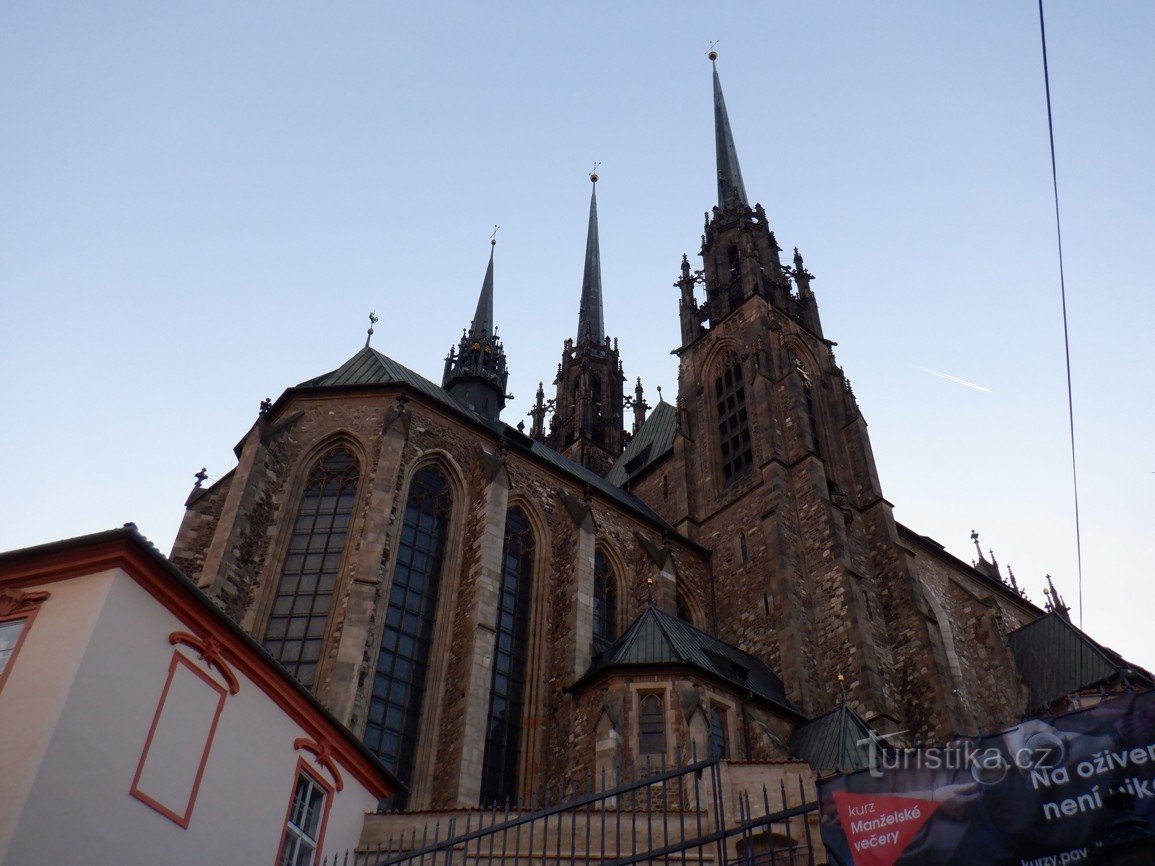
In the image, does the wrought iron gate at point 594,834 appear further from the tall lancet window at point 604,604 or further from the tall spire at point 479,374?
the tall spire at point 479,374

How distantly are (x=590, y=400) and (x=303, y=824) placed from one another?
3421 centimetres

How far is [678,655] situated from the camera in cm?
1961

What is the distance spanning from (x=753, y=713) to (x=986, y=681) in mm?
11970

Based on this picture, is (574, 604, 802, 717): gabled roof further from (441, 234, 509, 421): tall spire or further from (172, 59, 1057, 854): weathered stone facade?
(441, 234, 509, 421): tall spire

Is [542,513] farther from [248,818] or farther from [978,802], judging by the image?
[978,802]

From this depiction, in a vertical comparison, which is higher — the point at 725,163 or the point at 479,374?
the point at 725,163

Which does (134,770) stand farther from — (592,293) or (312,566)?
(592,293)

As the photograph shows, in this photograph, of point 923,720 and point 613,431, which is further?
point 613,431

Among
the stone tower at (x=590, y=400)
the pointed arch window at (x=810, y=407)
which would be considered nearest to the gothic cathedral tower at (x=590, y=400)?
the stone tower at (x=590, y=400)

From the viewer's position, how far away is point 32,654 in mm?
9289

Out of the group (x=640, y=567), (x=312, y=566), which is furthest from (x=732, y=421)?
(x=312, y=566)

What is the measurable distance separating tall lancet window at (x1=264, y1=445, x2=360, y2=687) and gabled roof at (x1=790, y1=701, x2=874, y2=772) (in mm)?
9890

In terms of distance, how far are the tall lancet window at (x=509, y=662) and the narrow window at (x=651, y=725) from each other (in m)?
2.90

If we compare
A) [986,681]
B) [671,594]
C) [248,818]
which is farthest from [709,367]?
[248,818]
